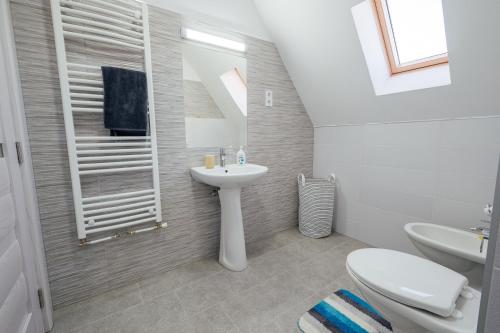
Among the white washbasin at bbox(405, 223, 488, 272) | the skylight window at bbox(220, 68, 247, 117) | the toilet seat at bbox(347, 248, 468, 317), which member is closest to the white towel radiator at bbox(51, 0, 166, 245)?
the skylight window at bbox(220, 68, 247, 117)

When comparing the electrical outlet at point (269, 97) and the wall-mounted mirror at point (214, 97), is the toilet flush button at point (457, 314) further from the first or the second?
the electrical outlet at point (269, 97)

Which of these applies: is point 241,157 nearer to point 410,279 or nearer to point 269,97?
point 269,97

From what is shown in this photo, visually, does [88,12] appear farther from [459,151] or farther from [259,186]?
[459,151]

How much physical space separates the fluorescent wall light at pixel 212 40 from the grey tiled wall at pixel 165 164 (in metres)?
0.07

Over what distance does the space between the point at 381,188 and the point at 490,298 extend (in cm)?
176

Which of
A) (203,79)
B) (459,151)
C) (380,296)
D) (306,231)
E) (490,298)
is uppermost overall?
(203,79)

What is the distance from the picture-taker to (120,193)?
4.75 ft

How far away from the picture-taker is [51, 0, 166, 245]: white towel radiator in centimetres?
121

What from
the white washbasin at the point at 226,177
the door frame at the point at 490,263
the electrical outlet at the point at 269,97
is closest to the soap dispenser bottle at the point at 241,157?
the white washbasin at the point at 226,177

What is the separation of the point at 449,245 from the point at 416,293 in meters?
0.77

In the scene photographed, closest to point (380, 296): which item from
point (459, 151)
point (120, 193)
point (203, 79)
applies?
point (459, 151)

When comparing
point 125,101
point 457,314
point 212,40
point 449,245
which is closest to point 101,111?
point 125,101

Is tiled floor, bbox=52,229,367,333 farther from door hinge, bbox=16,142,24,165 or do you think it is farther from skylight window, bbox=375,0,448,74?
skylight window, bbox=375,0,448,74

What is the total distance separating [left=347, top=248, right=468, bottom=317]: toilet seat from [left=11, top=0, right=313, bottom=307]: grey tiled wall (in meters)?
1.17
